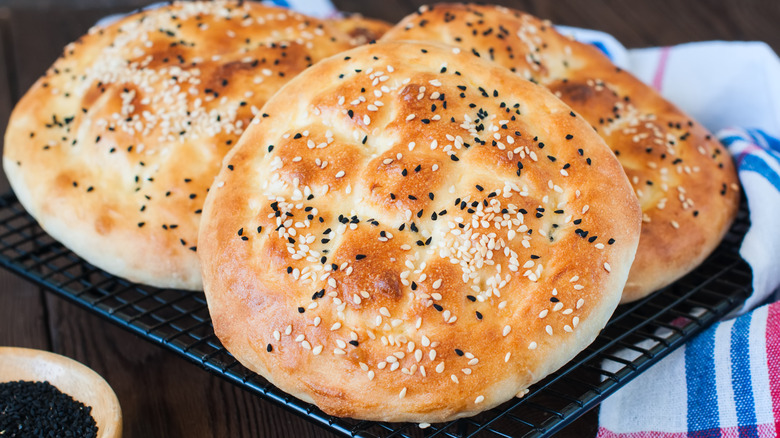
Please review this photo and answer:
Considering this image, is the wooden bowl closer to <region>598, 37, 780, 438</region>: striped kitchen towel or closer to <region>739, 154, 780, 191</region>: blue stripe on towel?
<region>598, 37, 780, 438</region>: striped kitchen towel

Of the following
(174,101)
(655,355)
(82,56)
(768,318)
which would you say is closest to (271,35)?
(174,101)

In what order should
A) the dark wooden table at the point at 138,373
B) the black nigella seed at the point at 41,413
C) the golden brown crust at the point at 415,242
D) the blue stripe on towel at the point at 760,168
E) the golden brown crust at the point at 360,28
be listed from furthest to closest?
the golden brown crust at the point at 360,28, the blue stripe on towel at the point at 760,168, the dark wooden table at the point at 138,373, the black nigella seed at the point at 41,413, the golden brown crust at the point at 415,242

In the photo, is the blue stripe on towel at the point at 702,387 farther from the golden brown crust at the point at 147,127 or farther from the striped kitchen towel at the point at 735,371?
the golden brown crust at the point at 147,127

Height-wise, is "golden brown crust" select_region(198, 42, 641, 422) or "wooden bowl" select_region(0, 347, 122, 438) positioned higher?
"golden brown crust" select_region(198, 42, 641, 422)

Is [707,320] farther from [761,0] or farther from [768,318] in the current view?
[761,0]

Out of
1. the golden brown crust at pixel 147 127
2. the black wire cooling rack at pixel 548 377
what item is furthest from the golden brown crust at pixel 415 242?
the golden brown crust at pixel 147 127

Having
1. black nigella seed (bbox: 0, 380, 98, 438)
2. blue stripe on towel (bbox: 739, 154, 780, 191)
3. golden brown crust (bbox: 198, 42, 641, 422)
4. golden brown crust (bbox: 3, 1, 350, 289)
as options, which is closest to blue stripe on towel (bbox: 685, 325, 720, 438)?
golden brown crust (bbox: 198, 42, 641, 422)

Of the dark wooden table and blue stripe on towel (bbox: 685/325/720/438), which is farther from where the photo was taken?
the dark wooden table
